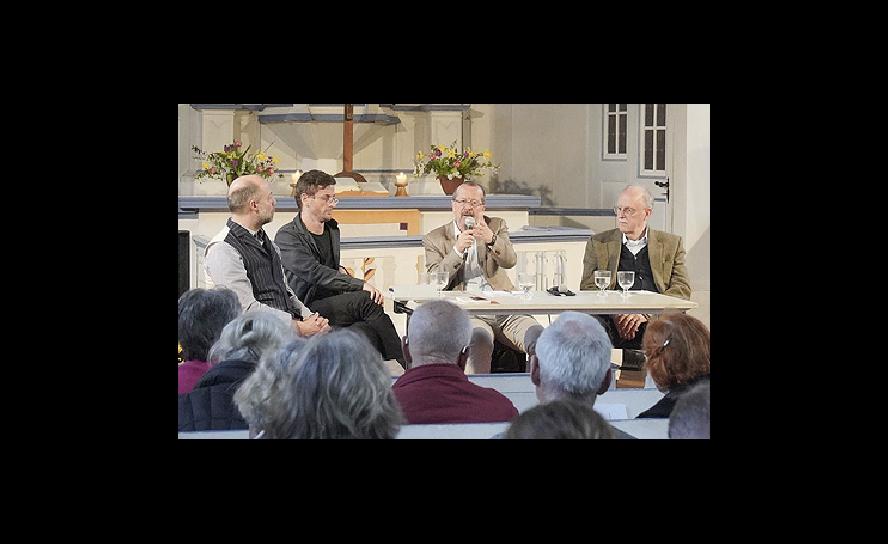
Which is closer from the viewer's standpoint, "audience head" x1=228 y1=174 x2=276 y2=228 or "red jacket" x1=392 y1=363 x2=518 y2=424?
"red jacket" x1=392 y1=363 x2=518 y2=424

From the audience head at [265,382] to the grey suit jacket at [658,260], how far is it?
2.41 m

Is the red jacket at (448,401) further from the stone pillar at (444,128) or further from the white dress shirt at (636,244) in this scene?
the stone pillar at (444,128)

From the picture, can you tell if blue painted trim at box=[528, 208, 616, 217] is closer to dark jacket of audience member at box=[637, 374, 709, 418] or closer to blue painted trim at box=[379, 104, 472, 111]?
blue painted trim at box=[379, 104, 472, 111]

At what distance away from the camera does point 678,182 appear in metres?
8.45

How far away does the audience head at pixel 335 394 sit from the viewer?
3.56 m

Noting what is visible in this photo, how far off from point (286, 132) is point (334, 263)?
6.24 meters

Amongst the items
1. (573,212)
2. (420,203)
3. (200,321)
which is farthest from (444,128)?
(200,321)

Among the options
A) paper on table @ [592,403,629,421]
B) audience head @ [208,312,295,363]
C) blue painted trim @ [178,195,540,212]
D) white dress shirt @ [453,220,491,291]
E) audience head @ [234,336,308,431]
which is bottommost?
paper on table @ [592,403,629,421]

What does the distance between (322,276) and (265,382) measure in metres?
2.04

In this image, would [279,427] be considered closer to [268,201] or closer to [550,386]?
[550,386]

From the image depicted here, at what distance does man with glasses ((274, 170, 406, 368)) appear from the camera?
5609mm

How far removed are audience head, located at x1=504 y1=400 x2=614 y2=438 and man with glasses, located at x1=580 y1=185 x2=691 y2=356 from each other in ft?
8.00

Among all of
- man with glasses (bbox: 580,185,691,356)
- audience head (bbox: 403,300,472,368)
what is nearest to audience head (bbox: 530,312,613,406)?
audience head (bbox: 403,300,472,368)
